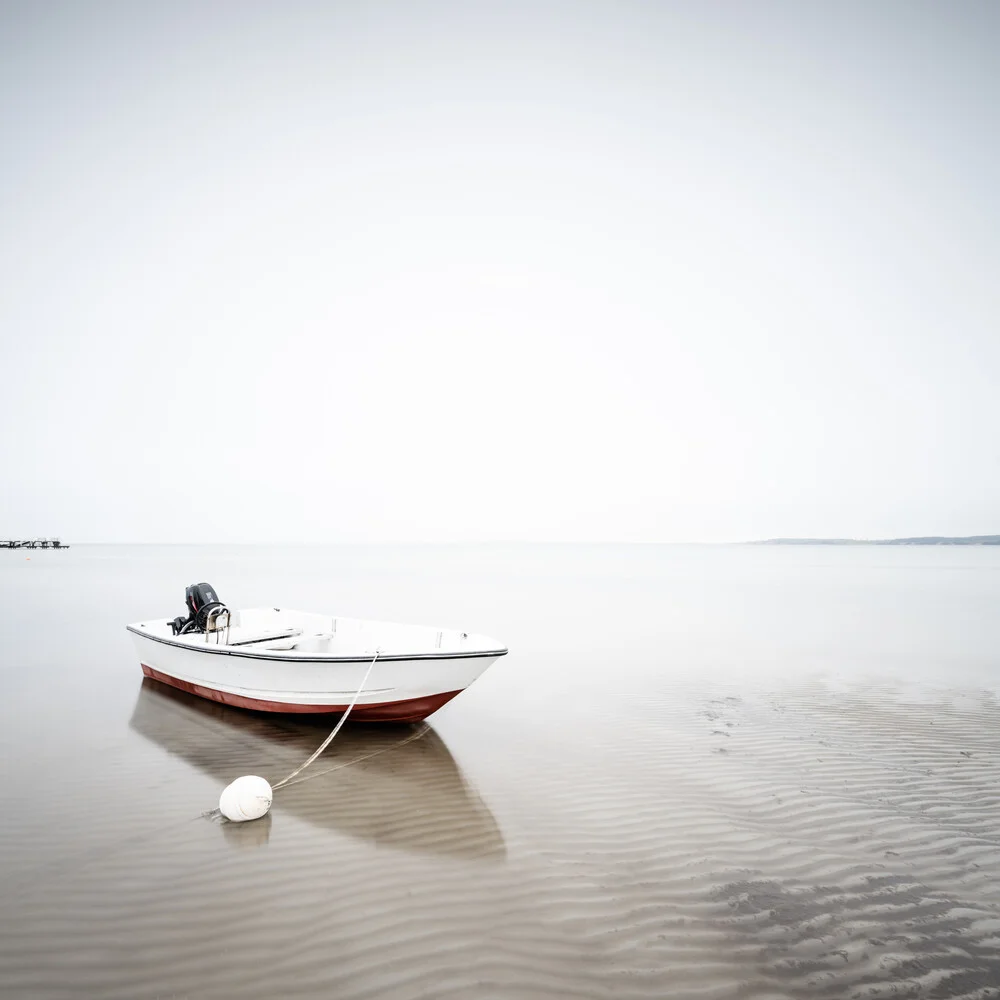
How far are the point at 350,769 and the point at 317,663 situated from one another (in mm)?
1530

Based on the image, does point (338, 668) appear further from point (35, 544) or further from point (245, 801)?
point (35, 544)

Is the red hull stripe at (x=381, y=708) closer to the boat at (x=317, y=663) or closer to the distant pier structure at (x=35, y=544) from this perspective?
the boat at (x=317, y=663)

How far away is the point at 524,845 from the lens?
528cm

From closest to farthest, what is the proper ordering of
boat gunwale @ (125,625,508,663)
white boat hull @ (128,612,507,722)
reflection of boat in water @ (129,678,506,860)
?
reflection of boat in water @ (129,678,506,860) → boat gunwale @ (125,625,508,663) → white boat hull @ (128,612,507,722)

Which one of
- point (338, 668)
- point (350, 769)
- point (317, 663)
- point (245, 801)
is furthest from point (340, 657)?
point (245, 801)

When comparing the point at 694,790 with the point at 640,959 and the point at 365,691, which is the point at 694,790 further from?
the point at 365,691

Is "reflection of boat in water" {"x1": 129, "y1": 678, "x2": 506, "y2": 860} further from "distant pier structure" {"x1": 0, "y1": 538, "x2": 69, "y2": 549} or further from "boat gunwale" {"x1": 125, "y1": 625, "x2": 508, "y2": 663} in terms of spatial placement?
"distant pier structure" {"x1": 0, "y1": 538, "x2": 69, "y2": 549}

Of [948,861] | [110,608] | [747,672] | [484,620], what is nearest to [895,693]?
[747,672]

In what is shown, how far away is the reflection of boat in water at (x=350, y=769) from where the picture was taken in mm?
5512

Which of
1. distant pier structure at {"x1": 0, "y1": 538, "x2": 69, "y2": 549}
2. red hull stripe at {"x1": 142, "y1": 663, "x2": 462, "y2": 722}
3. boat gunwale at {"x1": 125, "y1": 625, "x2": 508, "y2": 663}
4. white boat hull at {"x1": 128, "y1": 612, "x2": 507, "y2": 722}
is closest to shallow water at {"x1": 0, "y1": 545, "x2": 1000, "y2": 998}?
red hull stripe at {"x1": 142, "y1": 663, "x2": 462, "y2": 722}

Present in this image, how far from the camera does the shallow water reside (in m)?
3.69

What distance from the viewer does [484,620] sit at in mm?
21000

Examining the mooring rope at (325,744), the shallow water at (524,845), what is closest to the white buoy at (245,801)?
the shallow water at (524,845)

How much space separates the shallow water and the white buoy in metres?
0.11
